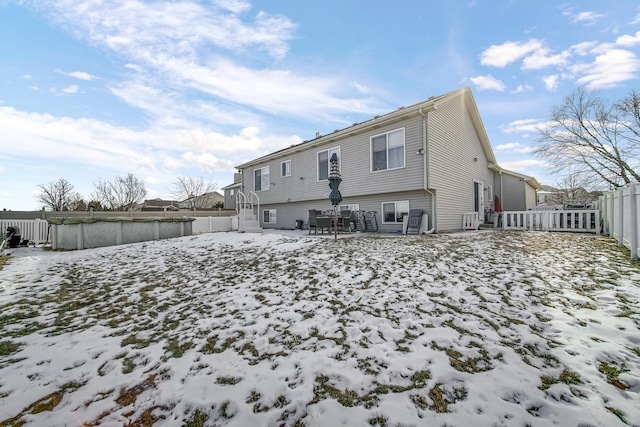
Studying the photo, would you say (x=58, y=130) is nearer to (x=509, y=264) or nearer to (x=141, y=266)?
(x=141, y=266)

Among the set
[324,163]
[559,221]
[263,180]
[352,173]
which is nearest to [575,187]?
[559,221]

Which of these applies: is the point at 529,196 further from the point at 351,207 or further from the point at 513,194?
the point at 351,207

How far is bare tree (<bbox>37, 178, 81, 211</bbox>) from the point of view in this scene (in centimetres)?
3059

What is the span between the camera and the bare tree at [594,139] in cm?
1681

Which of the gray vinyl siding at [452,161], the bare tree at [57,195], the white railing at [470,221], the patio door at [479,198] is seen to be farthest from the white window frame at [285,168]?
the bare tree at [57,195]

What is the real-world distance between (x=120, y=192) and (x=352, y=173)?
112ft

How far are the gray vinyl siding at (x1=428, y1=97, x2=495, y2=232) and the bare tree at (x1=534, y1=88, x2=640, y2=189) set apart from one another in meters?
9.03

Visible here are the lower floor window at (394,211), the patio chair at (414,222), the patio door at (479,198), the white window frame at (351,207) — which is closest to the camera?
the patio chair at (414,222)

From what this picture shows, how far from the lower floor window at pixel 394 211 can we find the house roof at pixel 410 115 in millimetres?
3373

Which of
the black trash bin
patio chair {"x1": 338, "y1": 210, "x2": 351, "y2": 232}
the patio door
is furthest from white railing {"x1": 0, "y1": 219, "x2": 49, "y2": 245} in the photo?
the patio door

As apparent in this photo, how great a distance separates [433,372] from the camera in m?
2.24

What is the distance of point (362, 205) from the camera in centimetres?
1259

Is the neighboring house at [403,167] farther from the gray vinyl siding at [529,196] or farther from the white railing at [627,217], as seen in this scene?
the white railing at [627,217]

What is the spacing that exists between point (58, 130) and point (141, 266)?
12443 mm
